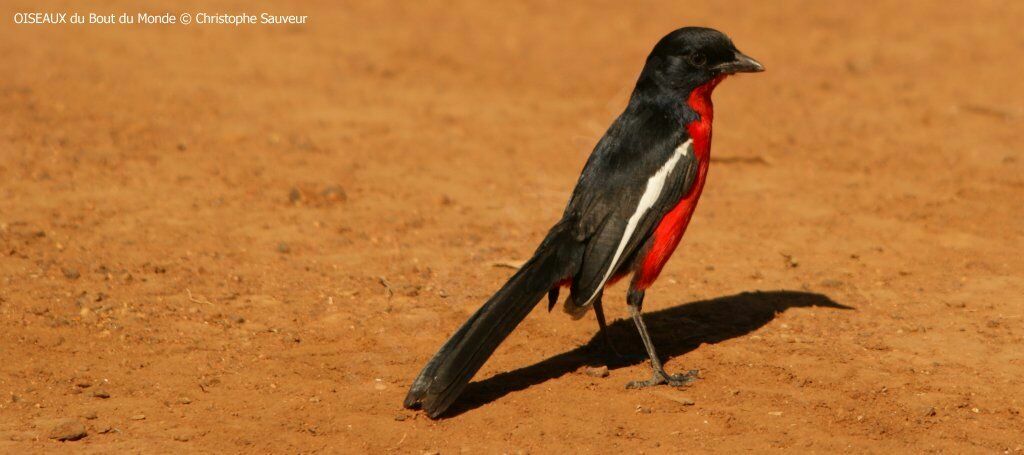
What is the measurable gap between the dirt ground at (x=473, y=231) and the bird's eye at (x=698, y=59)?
1386 millimetres

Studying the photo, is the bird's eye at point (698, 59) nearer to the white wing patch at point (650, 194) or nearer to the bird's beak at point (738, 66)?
the bird's beak at point (738, 66)

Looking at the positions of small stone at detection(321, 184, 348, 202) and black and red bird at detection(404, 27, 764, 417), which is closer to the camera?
black and red bird at detection(404, 27, 764, 417)

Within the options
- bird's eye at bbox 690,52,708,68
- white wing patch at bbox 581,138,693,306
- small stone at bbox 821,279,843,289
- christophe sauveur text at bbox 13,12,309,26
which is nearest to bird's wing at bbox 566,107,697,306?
white wing patch at bbox 581,138,693,306

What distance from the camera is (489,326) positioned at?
200 inches

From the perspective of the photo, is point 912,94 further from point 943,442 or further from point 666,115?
point 943,442

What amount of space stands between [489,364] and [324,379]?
0.79 m

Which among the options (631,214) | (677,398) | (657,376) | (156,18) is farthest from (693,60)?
(156,18)

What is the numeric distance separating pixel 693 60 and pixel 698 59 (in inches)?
1.2

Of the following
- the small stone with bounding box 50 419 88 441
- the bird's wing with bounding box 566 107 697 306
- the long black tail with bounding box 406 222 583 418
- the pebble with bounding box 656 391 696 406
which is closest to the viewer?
the small stone with bounding box 50 419 88 441

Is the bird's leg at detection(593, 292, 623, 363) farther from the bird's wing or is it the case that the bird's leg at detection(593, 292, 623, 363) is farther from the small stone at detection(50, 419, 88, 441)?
the small stone at detection(50, 419, 88, 441)

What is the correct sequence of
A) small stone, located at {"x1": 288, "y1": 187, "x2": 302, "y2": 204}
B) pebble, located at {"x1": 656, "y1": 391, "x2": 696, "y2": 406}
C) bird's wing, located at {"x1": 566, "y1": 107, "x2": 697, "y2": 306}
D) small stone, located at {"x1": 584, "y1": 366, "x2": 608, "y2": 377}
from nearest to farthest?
pebble, located at {"x1": 656, "y1": 391, "x2": 696, "y2": 406} < bird's wing, located at {"x1": 566, "y1": 107, "x2": 697, "y2": 306} < small stone, located at {"x1": 584, "y1": 366, "x2": 608, "y2": 377} < small stone, located at {"x1": 288, "y1": 187, "x2": 302, "y2": 204}

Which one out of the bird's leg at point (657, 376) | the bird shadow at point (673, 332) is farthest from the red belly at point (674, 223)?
the bird shadow at point (673, 332)

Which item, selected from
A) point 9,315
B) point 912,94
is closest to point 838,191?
point 912,94

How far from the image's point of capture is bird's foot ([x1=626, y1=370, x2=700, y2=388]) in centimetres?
541
